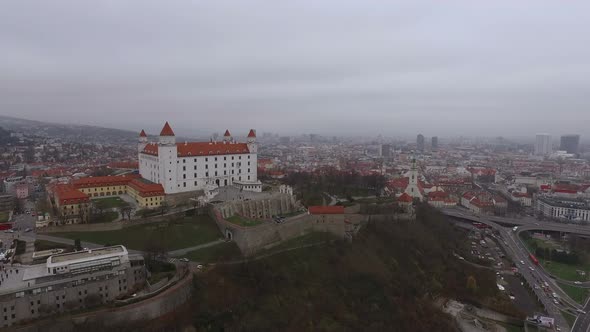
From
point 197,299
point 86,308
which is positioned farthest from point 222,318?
point 86,308

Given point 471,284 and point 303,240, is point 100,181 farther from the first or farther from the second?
point 471,284

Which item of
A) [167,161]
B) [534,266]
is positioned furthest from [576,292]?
[167,161]

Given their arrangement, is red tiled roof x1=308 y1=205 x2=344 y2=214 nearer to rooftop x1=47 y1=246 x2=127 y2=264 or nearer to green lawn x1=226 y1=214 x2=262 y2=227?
green lawn x1=226 y1=214 x2=262 y2=227

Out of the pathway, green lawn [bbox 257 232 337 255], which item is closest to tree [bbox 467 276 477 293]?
green lawn [bbox 257 232 337 255]

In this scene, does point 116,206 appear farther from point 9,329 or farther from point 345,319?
point 345,319

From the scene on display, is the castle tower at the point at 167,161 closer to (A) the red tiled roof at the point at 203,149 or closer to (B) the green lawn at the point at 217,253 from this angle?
(A) the red tiled roof at the point at 203,149
